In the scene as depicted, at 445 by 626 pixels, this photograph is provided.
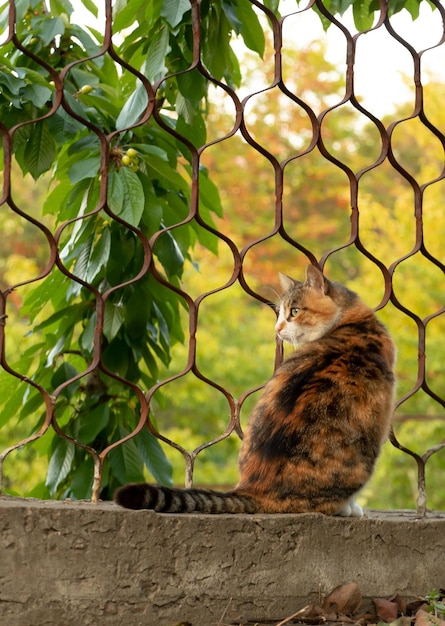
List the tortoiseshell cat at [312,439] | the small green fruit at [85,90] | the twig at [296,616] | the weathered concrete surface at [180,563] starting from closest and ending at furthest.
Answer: the weathered concrete surface at [180,563]
the twig at [296,616]
the tortoiseshell cat at [312,439]
the small green fruit at [85,90]

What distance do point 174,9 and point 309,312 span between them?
1.02 metres

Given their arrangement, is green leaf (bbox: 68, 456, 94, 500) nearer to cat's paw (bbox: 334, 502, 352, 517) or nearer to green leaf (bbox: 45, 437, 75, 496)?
green leaf (bbox: 45, 437, 75, 496)

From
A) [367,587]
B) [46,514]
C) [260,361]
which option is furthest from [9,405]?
[260,361]

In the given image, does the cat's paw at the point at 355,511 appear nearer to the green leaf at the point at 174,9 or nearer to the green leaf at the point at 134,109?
the green leaf at the point at 134,109

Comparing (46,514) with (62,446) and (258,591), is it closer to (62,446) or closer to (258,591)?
(258,591)

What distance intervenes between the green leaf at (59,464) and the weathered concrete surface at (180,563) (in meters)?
0.49

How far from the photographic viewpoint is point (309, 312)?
107 inches

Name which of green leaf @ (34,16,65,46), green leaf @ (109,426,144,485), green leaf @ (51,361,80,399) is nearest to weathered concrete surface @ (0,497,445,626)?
green leaf @ (109,426,144,485)

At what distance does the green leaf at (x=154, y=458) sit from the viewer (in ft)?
8.34

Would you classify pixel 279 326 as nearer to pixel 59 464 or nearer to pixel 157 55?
pixel 59 464

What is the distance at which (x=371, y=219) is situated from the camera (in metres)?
9.56

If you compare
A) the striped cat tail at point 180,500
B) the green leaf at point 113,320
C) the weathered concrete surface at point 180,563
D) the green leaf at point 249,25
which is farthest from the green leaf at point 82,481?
the green leaf at point 249,25

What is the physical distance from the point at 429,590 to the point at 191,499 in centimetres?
67

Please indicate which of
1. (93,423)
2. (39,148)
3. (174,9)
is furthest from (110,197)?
(93,423)
